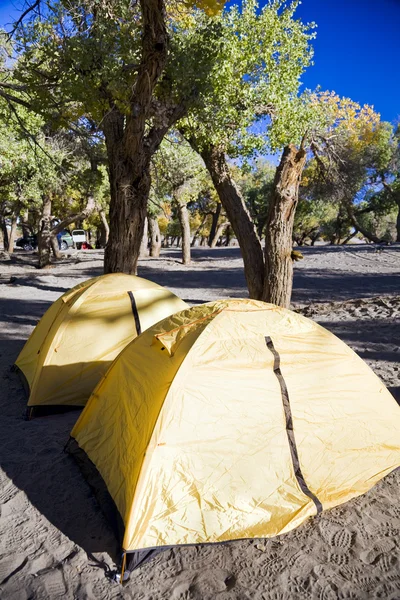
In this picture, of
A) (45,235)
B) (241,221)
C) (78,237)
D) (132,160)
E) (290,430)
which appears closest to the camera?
(290,430)

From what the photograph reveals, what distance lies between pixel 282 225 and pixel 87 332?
4490mm

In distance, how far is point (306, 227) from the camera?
44344mm

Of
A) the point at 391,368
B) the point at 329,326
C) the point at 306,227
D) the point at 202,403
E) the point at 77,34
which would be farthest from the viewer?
the point at 306,227

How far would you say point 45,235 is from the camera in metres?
20.2

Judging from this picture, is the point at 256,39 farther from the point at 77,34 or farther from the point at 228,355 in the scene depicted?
the point at 228,355

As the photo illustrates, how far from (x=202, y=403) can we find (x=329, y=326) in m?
6.08

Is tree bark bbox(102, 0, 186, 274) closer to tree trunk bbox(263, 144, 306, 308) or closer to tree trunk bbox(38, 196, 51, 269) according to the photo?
tree trunk bbox(263, 144, 306, 308)

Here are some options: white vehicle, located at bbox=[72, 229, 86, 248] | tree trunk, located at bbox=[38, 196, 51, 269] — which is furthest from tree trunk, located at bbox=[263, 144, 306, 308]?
white vehicle, located at bbox=[72, 229, 86, 248]

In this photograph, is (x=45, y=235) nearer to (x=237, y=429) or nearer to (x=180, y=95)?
(x=180, y=95)

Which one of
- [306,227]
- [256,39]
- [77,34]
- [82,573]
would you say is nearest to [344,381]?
[82,573]

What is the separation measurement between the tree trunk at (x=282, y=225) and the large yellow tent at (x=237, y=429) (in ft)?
14.9

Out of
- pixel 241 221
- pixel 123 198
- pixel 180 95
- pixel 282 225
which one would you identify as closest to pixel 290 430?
pixel 282 225

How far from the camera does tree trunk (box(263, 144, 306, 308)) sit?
26.0ft

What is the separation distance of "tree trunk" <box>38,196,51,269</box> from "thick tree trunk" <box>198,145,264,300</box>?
42.3 ft
